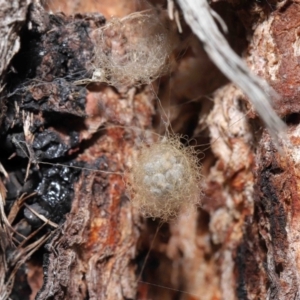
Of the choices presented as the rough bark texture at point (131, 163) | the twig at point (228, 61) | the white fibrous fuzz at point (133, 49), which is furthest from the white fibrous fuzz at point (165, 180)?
the twig at point (228, 61)

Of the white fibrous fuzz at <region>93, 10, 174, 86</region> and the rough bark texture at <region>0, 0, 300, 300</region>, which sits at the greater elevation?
the white fibrous fuzz at <region>93, 10, 174, 86</region>

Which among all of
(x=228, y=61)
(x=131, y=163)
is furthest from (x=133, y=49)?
(x=228, y=61)

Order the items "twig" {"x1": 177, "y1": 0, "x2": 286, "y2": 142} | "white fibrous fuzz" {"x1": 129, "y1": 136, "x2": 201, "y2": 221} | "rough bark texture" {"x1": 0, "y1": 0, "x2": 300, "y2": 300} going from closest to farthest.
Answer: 1. "twig" {"x1": 177, "y1": 0, "x2": 286, "y2": 142}
2. "rough bark texture" {"x1": 0, "y1": 0, "x2": 300, "y2": 300}
3. "white fibrous fuzz" {"x1": 129, "y1": 136, "x2": 201, "y2": 221}

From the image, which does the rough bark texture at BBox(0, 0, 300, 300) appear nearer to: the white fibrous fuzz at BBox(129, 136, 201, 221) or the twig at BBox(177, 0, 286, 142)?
the white fibrous fuzz at BBox(129, 136, 201, 221)

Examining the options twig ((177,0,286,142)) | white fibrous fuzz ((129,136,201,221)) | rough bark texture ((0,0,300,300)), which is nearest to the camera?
twig ((177,0,286,142))

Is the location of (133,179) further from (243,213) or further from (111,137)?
(243,213)

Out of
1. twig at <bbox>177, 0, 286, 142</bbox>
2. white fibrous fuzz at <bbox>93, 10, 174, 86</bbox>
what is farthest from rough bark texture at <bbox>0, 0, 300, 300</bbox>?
twig at <bbox>177, 0, 286, 142</bbox>

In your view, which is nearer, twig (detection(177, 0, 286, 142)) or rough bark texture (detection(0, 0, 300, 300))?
twig (detection(177, 0, 286, 142))
